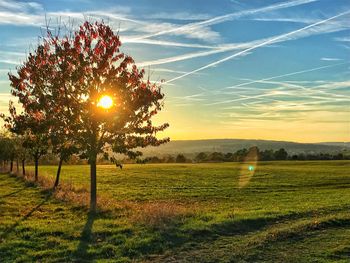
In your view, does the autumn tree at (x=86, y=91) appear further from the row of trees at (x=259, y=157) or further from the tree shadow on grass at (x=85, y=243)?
the row of trees at (x=259, y=157)

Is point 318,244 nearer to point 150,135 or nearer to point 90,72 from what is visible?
point 150,135

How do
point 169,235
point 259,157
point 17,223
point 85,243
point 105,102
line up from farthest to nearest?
point 259,157 → point 105,102 → point 17,223 → point 169,235 → point 85,243

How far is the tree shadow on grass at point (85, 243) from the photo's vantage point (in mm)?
12453

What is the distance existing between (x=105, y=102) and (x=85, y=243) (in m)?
9.13

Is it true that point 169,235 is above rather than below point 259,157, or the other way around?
below

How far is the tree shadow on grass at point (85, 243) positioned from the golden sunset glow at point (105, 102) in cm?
594

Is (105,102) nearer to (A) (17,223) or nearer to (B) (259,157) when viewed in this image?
(A) (17,223)

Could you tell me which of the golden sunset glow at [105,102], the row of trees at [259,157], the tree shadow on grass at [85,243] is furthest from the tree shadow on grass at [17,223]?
the row of trees at [259,157]

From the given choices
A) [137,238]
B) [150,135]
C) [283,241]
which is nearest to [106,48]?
[150,135]

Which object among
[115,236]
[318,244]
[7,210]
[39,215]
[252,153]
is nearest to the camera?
[318,244]

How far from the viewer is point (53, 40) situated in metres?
21.4

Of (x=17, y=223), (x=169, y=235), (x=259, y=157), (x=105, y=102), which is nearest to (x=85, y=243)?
(x=169, y=235)

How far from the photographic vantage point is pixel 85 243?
14203 mm

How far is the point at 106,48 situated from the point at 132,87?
2.40 meters
